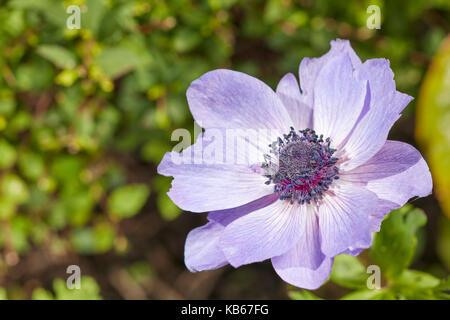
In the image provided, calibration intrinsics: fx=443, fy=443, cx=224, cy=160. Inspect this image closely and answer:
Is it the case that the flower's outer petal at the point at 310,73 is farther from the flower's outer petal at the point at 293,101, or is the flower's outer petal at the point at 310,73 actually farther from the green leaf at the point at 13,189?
the green leaf at the point at 13,189

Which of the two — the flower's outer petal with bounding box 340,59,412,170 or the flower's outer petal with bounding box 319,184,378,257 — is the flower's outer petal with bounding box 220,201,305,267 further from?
the flower's outer petal with bounding box 340,59,412,170

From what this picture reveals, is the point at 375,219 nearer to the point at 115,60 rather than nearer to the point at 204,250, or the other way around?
the point at 204,250

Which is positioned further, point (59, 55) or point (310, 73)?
point (59, 55)

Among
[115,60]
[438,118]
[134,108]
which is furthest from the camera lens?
[438,118]

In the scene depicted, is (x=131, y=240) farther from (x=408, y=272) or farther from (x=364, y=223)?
(x=364, y=223)

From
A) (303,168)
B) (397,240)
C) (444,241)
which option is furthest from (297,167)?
(444,241)

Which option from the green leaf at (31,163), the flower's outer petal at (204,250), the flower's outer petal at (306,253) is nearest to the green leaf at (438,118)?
the flower's outer petal at (306,253)
